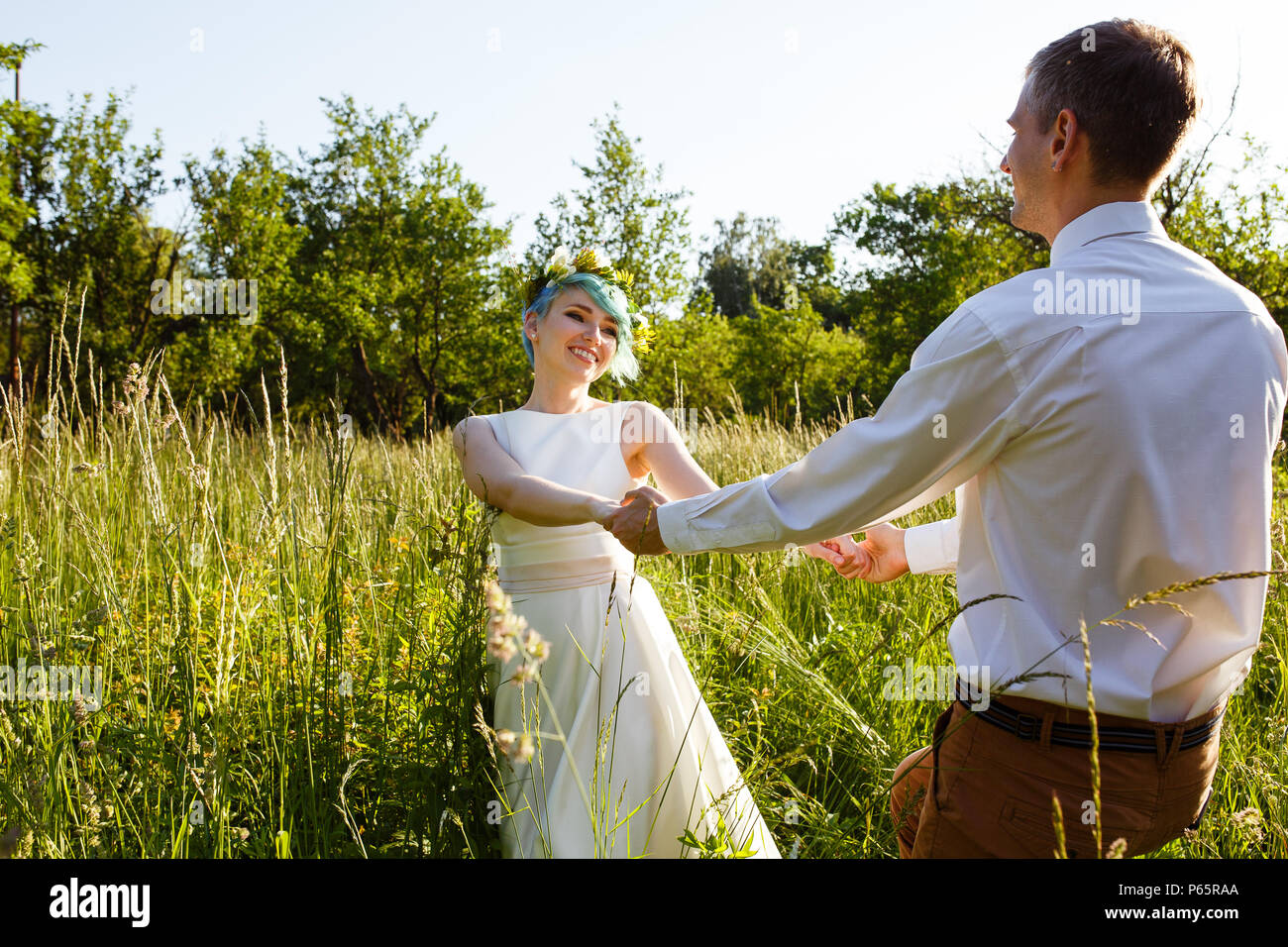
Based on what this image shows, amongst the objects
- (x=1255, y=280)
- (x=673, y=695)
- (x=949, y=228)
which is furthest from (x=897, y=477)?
(x=949, y=228)

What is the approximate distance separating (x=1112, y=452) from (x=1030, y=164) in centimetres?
66

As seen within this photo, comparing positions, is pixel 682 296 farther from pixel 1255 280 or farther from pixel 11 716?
pixel 11 716

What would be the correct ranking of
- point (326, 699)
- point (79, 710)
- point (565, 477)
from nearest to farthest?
1. point (79, 710)
2. point (326, 699)
3. point (565, 477)

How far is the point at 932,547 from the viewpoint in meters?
2.40

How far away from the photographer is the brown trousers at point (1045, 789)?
1.58 metres

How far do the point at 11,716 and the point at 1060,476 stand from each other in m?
2.65

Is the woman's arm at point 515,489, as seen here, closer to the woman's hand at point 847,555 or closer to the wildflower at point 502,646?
the woman's hand at point 847,555

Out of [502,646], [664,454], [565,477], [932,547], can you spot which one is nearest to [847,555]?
[932,547]

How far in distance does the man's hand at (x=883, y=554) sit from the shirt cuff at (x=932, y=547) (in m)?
0.13

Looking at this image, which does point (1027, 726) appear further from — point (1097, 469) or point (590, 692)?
point (590, 692)

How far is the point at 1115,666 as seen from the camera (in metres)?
1.57

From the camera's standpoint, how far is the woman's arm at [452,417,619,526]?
8.20 ft

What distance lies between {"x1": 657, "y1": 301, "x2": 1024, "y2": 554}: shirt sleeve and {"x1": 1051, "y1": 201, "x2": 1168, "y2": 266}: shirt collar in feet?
1.02
